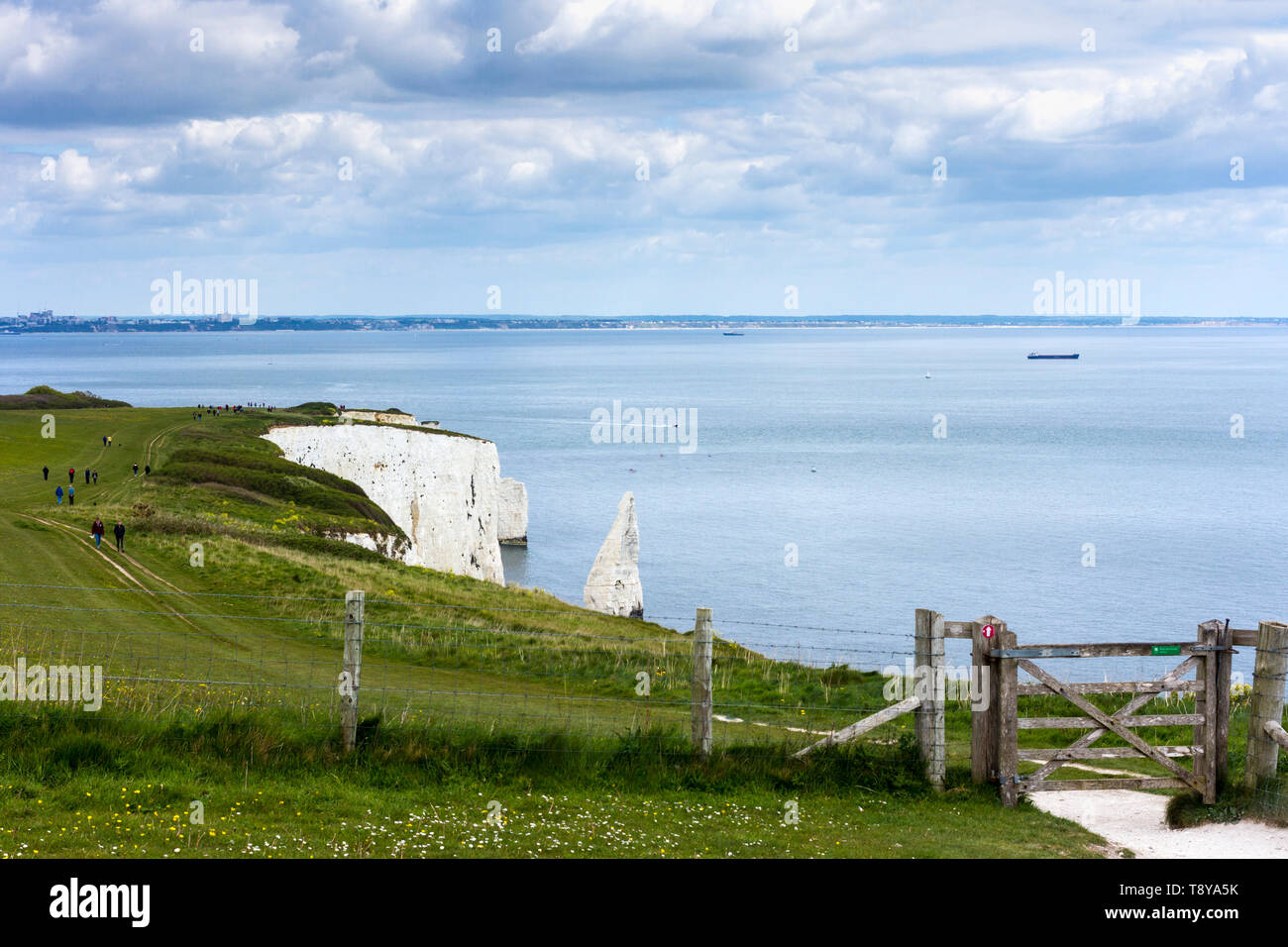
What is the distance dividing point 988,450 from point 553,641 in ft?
396

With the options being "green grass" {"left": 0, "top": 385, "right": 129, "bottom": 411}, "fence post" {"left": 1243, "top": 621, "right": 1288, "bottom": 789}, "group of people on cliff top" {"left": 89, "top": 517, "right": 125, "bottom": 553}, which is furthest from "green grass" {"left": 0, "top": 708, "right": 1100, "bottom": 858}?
"green grass" {"left": 0, "top": 385, "right": 129, "bottom": 411}

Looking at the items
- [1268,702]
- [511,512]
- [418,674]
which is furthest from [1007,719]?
[511,512]

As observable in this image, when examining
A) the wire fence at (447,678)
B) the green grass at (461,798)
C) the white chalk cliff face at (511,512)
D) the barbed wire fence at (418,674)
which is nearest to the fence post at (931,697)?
the wire fence at (447,678)

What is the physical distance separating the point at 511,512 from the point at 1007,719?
8775 cm

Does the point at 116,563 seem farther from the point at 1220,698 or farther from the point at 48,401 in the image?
the point at 48,401

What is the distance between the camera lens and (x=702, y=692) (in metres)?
12.9

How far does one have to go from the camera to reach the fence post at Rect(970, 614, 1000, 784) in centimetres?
1280

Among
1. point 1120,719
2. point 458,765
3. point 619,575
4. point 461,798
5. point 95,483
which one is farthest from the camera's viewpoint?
point 619,575

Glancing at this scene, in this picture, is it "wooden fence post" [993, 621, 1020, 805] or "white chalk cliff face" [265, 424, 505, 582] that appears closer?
"wooden fence post" [993, 621, 1020, 805]

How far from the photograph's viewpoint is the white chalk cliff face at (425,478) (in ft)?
262

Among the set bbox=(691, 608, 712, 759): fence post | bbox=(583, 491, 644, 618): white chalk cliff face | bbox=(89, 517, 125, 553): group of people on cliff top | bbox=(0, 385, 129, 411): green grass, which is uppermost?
bbox=(0, 385, 129, 411): green grass

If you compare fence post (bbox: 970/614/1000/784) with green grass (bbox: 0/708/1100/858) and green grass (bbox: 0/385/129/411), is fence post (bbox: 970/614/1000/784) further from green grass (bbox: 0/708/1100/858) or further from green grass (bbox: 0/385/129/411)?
green grass (bbox: 0/385/129/411)

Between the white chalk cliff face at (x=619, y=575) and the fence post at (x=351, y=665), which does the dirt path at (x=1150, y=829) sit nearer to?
Answer: the fence post at (x=351, y=665)

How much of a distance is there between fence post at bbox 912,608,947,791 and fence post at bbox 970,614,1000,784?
350 millimetres
